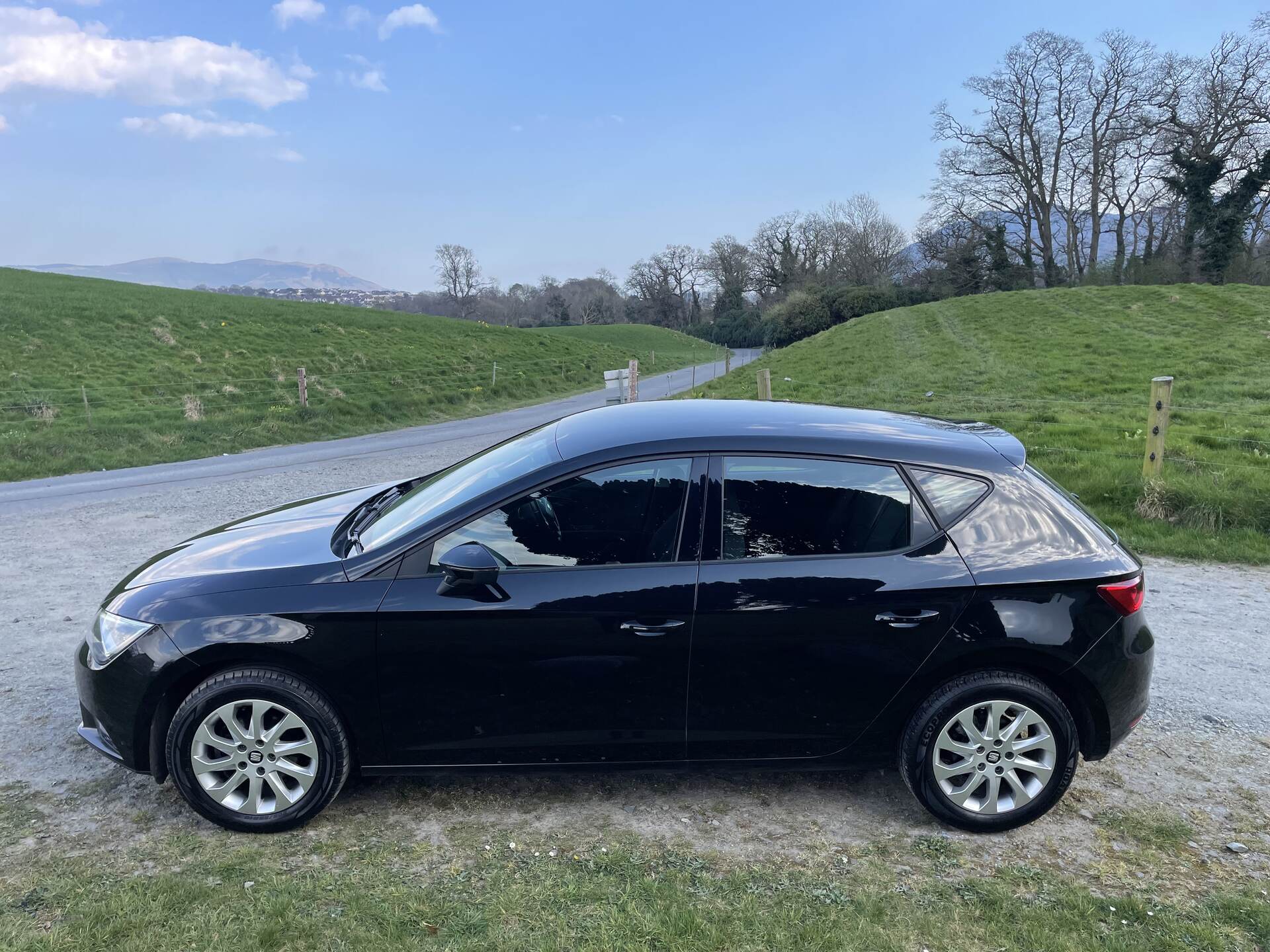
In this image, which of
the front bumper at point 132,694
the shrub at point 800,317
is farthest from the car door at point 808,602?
the shrub at point 800,317

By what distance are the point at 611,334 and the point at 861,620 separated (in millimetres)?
59224

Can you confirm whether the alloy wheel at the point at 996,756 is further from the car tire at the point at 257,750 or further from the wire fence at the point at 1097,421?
the wire fence at the point at 1097,421

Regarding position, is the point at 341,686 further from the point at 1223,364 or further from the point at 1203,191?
the point at 1203,191

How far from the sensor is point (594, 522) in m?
3.29

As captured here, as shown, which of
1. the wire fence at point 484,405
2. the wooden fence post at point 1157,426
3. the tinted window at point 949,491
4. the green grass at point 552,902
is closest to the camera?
the green grass at point 552,902

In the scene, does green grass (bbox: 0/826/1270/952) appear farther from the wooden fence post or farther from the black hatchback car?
the wooden fence post

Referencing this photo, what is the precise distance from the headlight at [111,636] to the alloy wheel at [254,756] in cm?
45

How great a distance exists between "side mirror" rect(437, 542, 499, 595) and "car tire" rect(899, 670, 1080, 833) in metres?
1.79

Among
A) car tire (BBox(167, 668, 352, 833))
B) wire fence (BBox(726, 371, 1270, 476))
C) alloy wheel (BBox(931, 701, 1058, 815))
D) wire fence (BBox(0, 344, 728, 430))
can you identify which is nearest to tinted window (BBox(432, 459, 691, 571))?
car tire (BBox(167, 668, 352, 833))

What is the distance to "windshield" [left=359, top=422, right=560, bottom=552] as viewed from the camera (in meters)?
3.40

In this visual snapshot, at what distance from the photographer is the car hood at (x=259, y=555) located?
3.21 metres

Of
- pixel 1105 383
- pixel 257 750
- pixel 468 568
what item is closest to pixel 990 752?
pixel 468 568

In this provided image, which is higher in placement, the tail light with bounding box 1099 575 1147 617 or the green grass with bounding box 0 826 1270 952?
the tail light with bounding box 1099 575 1147 617

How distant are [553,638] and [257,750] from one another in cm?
123
